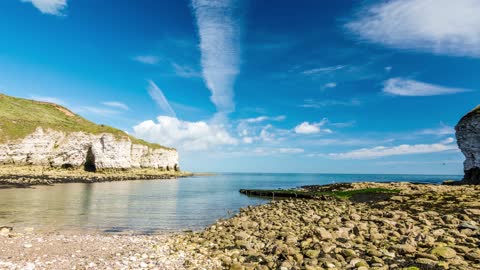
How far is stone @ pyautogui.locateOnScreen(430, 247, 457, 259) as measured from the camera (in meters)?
10.8

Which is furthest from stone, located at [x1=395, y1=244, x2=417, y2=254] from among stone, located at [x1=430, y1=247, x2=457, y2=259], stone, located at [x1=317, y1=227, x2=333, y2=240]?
stone, located at [x1=317, y1=227, x2=333, y2=240]

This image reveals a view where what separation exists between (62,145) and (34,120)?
2091 cm

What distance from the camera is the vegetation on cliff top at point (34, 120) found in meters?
85.1

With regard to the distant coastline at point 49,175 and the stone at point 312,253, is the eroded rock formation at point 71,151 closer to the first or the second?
the distant coastline at point 49,175

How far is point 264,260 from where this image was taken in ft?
38.0

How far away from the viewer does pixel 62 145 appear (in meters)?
91.2

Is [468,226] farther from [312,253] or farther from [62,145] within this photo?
[62,145]

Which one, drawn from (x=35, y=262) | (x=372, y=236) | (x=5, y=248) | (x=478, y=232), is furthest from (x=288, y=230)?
(x=5, y=248)

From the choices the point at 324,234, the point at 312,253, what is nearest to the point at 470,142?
the point at 324,234

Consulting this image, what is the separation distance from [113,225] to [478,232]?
21.7m

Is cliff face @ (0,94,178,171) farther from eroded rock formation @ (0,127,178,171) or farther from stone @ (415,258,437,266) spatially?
stone @ (415,258,437,266)

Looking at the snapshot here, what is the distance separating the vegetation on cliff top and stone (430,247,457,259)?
9775 cm

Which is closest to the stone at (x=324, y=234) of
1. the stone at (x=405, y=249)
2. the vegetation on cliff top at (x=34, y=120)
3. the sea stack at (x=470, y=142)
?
the stone at (x=405, y=249)

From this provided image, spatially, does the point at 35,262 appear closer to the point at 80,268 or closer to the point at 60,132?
the point at 80,268
